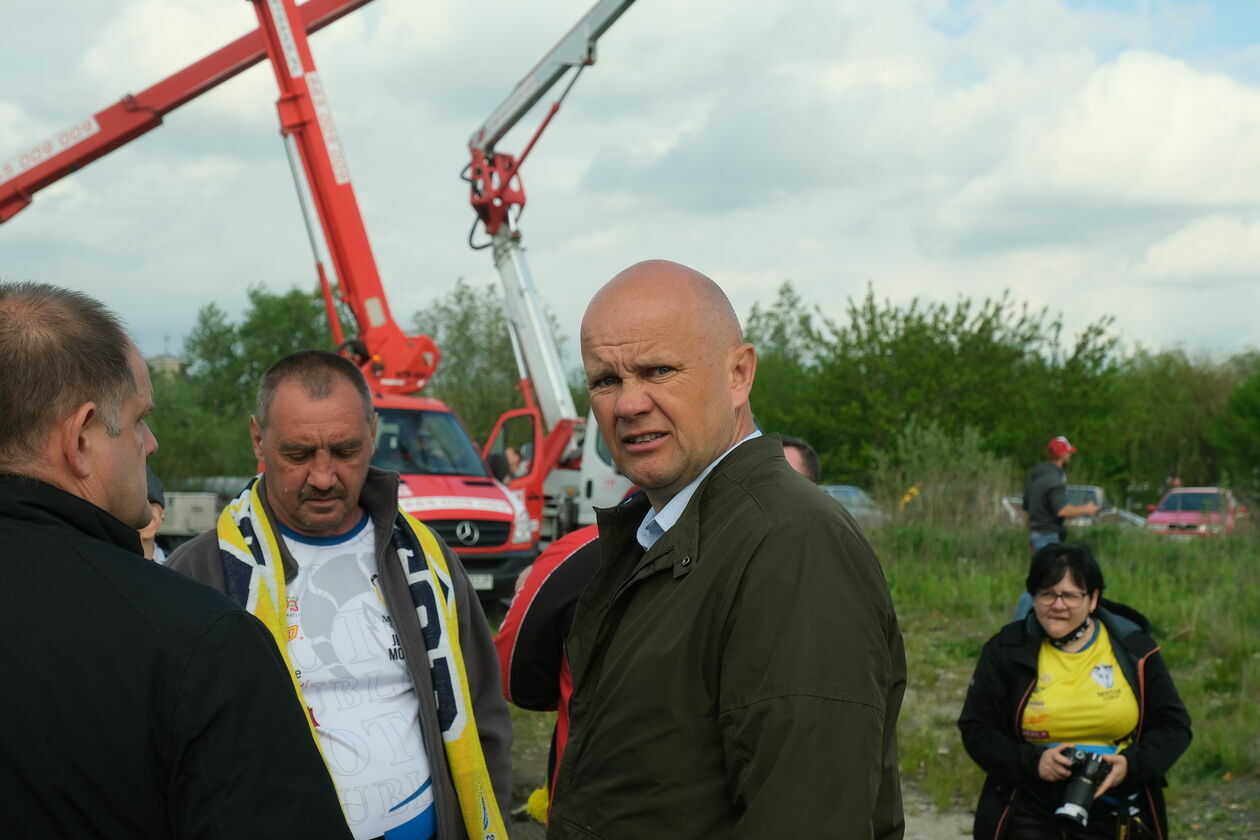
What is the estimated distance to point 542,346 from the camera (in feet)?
46.3

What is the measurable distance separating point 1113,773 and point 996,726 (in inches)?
17.7

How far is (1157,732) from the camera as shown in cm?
416

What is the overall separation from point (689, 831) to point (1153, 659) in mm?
3115

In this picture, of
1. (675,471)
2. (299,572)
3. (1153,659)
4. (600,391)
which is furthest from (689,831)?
(1153,659)

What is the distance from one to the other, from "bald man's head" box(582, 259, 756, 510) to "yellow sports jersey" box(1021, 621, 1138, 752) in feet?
8.67

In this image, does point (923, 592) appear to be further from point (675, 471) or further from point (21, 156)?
point (21, 156)

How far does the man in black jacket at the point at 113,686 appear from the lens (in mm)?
1528

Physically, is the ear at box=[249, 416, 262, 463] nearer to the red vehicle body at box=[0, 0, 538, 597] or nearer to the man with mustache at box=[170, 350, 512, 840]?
the man with mustache at box=[170, 350, 512, 840]

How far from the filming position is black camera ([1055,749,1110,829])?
394 centimetres

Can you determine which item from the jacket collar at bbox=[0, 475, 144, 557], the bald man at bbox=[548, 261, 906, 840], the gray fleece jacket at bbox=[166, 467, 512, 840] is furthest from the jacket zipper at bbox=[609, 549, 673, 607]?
the gray fleece jacket at bbox=[166, 467, 512, 840]

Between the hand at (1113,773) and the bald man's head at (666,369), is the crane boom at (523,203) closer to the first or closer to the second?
the hand at (1113,773)

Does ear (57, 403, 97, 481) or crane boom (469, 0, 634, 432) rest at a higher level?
crane boom (469, 0, 634, 432)

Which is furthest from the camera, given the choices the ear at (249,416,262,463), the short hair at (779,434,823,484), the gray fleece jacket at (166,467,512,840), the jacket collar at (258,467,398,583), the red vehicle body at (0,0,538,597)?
the red vehicle body at (0,0,538,597)

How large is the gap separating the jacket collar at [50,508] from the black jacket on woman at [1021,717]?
345cm
